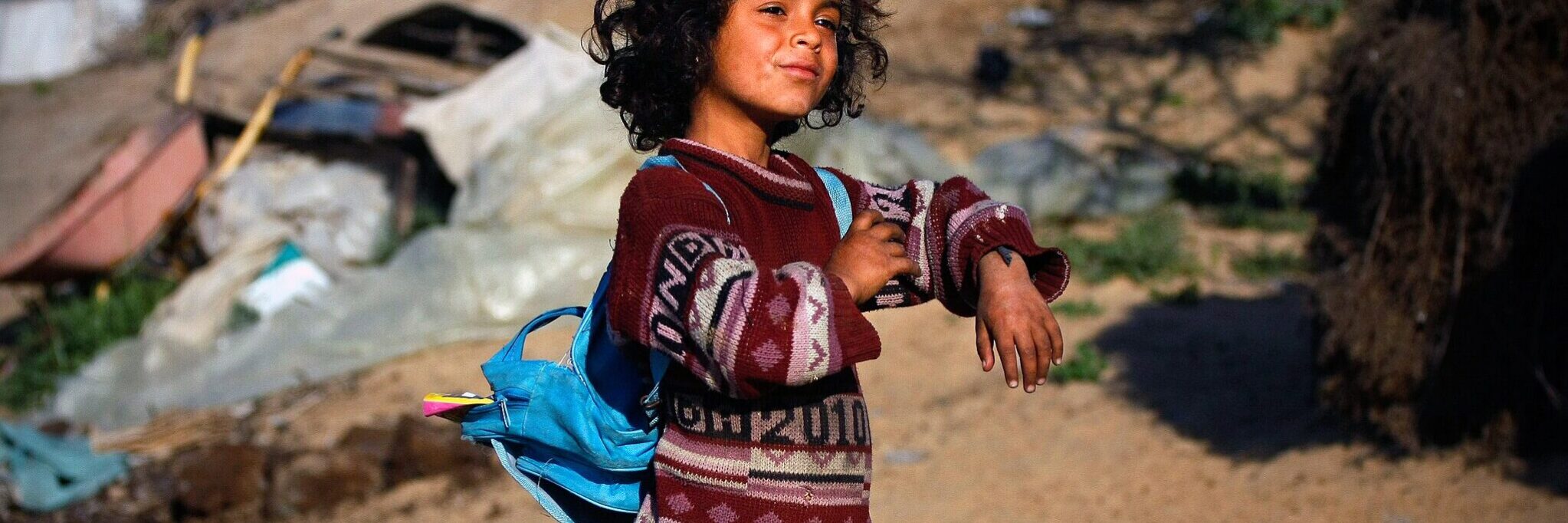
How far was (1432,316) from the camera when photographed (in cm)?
385

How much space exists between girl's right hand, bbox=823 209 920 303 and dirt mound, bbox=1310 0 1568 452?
8.47 ft

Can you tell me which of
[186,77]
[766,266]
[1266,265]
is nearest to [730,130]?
[766,266]

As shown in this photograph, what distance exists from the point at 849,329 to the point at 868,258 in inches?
5.0

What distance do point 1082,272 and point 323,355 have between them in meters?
3.66

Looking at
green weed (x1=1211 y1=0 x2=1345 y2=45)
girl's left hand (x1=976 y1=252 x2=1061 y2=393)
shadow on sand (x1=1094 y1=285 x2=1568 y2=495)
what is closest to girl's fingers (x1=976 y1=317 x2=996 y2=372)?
girl's left hand (x1=976 y1=252 x2=1061 y2=393)

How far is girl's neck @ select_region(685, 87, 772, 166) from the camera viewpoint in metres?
1.96

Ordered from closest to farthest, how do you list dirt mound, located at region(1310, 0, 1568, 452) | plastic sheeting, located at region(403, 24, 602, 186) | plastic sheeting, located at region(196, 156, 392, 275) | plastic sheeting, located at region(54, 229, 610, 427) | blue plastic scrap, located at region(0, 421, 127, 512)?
dirt mound, located at region(1310, 0, 1568, 452) < blue plastic scrap, located at region(0, 421, 127, 512) < plastic sheeting, located at region(54, 229, 610, 427) < plastic sheeting, located at region(403, 24, 602, 186) < plastic sheeting, located at region(196, 156, 392, 275)

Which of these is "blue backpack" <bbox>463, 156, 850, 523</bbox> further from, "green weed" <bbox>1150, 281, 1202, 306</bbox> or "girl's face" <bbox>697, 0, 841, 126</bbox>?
"green weed" <bbox>1150, 281, 1202, 306</bbox>

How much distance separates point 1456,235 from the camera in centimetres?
381

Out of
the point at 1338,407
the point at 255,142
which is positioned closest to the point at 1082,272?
the point at 1338,407

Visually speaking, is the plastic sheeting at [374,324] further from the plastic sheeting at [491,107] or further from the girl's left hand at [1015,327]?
the girl's left hand at [1015,327]

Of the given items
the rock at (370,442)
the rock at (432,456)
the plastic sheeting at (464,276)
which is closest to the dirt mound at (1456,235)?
the plastic sheeting at (464,276)

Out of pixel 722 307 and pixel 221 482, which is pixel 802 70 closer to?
pixel 722 307

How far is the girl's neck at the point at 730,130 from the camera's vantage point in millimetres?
1955
